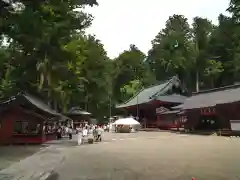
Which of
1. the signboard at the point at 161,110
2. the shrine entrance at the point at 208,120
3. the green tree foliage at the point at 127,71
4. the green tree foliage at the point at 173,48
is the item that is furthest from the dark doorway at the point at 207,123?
the green tree foliage at the point at 127,71

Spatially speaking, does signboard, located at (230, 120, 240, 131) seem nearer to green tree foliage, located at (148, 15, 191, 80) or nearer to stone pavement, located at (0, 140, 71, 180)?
stone pavement, located at (0, 140, 71, 180)

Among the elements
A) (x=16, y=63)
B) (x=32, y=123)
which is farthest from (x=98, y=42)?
(x=32, y=123)

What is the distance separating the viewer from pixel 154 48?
273ft

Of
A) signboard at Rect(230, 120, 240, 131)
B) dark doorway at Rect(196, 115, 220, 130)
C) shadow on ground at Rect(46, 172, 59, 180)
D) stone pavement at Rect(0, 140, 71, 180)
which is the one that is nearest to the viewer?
stone pavement at Rect(0, 140, 71, 180)

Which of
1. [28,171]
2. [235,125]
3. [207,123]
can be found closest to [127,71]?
[207,123]

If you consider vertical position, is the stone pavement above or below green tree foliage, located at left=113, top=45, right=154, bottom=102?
below

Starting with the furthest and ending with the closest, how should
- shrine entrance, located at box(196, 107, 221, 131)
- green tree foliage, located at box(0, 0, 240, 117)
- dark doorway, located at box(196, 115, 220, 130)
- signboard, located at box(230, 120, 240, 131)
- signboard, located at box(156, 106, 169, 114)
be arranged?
signboard, located at box(156, 106, 169, 114), dark doorway, located at box(196, 115, 220, 130), shrine entrance, located at box(196, 107, 221, 131), signboard, located at box(230, 120, 240, 131), green tree foliage, located at box(0, 0, 240, 117)

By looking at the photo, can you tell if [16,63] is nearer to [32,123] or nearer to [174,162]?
[32,123]

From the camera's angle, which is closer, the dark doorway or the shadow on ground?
the shadow on ground

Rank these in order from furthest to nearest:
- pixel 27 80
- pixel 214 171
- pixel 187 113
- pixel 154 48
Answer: pixel 154 48
pixel 187 113
pixel 27 80
pixel 214 171

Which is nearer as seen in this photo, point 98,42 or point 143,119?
point 143,119

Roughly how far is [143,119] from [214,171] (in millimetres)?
50872

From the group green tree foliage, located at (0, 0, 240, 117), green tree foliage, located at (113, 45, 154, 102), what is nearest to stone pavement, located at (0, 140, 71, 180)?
green tree foliage, located at (0, 0, 240, 117)

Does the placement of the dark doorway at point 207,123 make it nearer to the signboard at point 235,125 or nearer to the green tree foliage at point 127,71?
the signboard at point 235,125
